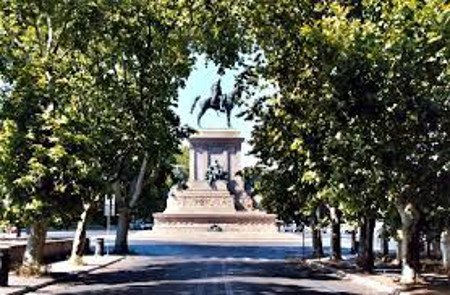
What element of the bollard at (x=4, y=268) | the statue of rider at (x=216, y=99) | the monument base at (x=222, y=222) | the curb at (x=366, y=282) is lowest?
the curb at (x=366, y=282)

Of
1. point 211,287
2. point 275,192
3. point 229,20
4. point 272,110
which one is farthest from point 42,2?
point 275,192

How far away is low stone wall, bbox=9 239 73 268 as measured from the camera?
3246 cm

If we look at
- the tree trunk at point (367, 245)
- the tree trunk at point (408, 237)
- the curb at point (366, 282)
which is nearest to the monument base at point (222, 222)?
the curb at point (366, 282)

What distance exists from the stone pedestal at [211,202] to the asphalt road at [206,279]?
34872 mm

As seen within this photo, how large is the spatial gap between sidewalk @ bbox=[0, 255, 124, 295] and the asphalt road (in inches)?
15.7

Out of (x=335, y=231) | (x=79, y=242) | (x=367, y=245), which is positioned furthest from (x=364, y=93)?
(x=335, y=231)

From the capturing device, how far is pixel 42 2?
27.3m

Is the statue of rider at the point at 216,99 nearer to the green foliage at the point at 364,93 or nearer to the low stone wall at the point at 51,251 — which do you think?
the low stone wall at the point at 51,251

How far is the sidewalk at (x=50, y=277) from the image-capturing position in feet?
71.9

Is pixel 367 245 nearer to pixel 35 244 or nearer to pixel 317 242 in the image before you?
pixel 35 244

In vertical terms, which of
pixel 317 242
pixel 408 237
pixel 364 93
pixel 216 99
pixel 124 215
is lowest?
pixel 317 242

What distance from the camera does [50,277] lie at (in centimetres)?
2655

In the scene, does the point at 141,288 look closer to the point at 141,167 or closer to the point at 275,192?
the point at 275,192

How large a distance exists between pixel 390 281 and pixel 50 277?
34.7ft
